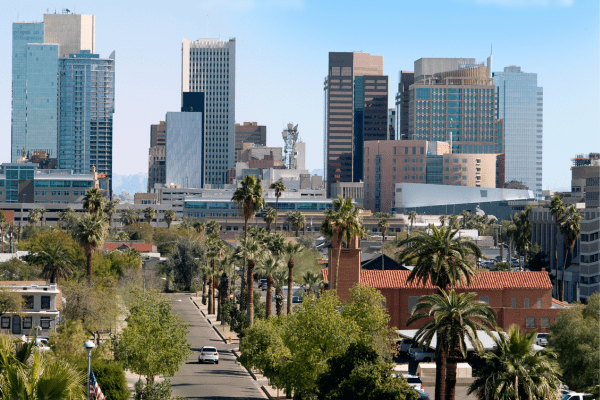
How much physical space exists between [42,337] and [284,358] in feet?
113

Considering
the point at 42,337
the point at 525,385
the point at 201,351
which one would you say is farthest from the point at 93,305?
the point at 525,385

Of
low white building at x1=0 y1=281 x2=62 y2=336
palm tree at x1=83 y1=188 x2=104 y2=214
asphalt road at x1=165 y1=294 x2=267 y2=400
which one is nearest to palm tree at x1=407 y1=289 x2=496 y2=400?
asphalt road at x1=165 y1=294 x2=267 y2=400

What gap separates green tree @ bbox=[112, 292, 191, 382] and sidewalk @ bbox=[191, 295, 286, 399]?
7.42 m

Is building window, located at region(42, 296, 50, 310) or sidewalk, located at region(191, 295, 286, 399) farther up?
building window, located at region(42, 296, 50, 310)

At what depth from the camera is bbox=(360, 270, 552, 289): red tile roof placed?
3469 inches

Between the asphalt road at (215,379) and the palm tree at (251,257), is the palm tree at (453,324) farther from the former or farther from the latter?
the palm tree at (251,257)

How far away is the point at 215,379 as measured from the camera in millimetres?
65500

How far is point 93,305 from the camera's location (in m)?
82.0

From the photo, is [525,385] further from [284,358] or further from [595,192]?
[595,192]

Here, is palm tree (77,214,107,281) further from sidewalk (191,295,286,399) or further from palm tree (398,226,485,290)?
palm tree (398,226,485,290)

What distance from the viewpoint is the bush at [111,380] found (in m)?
50.6

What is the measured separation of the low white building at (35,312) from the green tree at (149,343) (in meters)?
28.5

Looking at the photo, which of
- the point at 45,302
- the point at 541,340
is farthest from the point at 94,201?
the point at 541,340

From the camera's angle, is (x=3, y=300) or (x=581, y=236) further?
(x=581, y=236)
